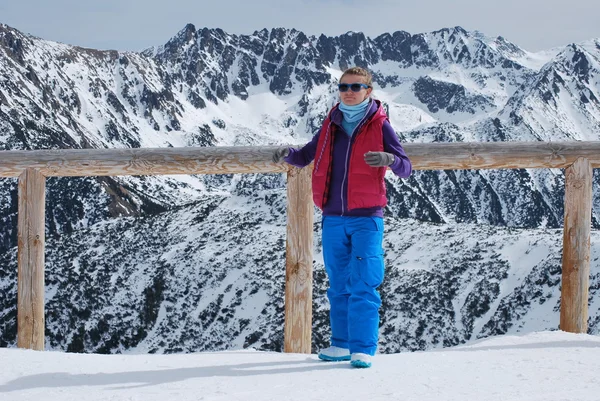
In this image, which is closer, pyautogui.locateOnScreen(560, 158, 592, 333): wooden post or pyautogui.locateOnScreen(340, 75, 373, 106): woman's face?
pyautogui.locateOnScreen(340, 75, 373, 106): woman's face

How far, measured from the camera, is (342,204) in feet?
15.1

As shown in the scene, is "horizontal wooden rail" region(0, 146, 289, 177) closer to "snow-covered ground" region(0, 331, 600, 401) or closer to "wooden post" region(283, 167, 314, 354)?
"wooden post" region(283, 167, 314, 354)

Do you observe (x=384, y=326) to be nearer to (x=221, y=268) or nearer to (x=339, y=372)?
(x=221, y=268)

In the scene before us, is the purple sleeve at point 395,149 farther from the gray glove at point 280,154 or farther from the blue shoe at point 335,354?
the blue shoe at point 335,354

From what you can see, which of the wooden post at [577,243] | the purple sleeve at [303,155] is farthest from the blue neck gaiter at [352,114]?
the wooden post at [577,243]

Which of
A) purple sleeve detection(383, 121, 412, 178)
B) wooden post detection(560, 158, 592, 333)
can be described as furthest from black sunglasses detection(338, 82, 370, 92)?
Result: wooden post detection(560, 158, 592, 333)

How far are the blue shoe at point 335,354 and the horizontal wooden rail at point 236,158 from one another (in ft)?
4.94

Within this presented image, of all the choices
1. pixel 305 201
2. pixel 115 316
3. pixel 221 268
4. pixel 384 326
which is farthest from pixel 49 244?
pixel 305 201

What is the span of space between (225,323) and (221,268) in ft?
10.1

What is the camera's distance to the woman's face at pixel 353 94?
15.2ft

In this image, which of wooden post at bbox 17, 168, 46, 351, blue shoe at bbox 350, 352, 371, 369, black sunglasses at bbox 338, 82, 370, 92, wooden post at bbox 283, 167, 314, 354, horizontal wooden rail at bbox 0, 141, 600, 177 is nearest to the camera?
blue shoe at bbox 350, 352, 371, 369

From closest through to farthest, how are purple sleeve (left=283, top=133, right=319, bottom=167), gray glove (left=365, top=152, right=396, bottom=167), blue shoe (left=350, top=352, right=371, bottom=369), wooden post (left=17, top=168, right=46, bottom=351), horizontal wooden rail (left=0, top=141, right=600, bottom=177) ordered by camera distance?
gray glove (left=365, top=152, right=396, bottom=167) → blue shoe (left=350, top=352, right=371, bottom=369) → purple sleeve (left=283, top=133, right=319, bottom=167) → horizontal wooden rail (left=0, top=141, right=600, bottom=177) → wooden post (left=17, top=168, right=46, bottom=351)

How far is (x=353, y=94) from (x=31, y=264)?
305 cm

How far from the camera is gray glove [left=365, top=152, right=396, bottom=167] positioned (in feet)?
14.1
